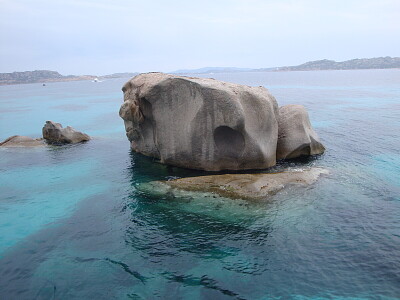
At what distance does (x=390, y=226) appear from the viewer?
15.5 metres

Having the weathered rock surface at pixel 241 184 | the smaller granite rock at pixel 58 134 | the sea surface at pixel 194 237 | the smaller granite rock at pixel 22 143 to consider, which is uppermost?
the smaller granite rock at pixel 58 134

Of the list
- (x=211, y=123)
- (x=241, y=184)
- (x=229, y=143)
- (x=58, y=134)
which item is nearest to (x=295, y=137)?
(x=229, y=143)

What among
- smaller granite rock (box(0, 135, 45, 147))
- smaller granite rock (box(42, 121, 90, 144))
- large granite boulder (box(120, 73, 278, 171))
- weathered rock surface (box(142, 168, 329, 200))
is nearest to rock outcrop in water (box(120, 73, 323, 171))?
large granite boulder (box(120, 73, 278, 171))

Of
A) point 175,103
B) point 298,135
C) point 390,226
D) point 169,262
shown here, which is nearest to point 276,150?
point 298,135

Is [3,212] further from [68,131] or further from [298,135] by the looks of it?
[298,135]

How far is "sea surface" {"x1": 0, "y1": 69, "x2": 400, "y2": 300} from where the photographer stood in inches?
478

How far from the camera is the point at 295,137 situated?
25.4m

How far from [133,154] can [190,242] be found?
15867 mm

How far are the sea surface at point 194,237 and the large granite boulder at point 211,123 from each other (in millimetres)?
1504

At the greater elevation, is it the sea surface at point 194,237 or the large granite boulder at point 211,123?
the large granite boulder at point 211,123

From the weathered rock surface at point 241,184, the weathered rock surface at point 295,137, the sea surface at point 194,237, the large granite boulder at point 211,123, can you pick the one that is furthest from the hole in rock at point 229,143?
the weathered rock surface at point 295,137

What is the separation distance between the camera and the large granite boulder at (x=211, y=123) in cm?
2175

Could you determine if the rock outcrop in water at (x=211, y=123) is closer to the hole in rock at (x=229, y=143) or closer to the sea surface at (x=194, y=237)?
the hole in rock at (x=229, y=143)

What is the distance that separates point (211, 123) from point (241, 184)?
4.89 metres
